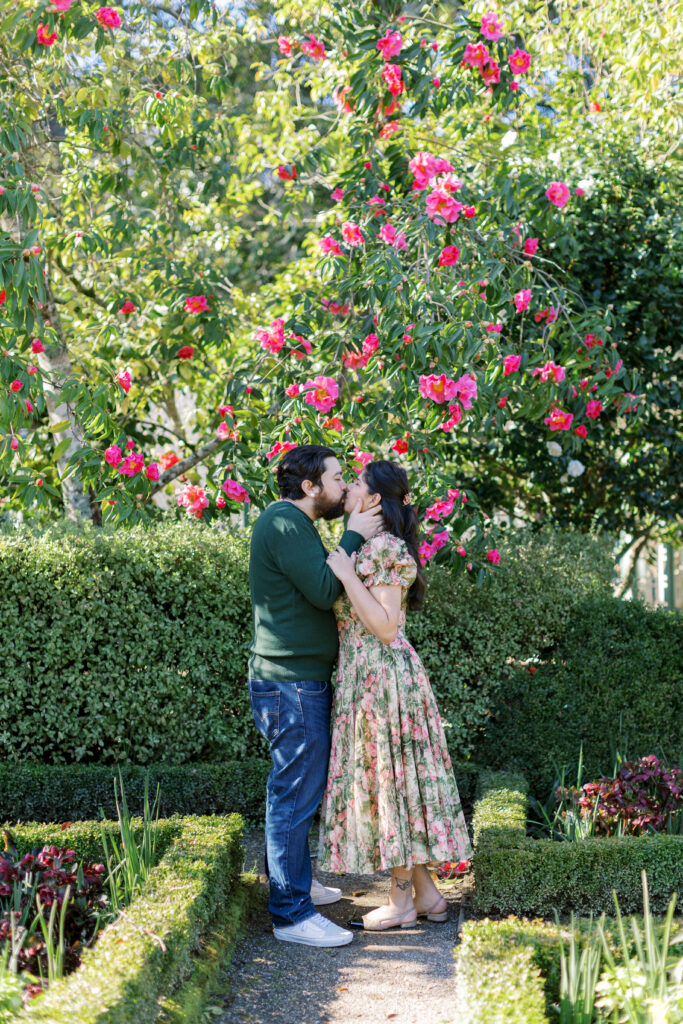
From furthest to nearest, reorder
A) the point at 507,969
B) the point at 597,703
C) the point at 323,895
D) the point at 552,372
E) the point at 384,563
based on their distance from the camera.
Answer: the point at 597,703
the point at 552,372
the point at 323,895
the point at 384,563
the point at 507,969

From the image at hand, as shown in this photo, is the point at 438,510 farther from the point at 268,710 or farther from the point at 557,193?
the point at 557,193

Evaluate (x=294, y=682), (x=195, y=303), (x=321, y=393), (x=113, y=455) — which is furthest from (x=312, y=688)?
(x=195, y=303)

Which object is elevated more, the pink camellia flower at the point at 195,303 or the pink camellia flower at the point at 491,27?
the pink camellia flower at the point at 491,27

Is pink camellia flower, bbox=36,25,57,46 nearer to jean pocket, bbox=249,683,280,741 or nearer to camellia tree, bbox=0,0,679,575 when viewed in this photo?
camellia tree, bbox=0,0,679,575

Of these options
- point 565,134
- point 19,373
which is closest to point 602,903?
point 19,373

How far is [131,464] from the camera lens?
4.45 metres

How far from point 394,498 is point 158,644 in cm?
185

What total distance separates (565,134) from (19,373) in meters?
4.84

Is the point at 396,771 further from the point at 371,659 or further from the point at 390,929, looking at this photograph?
the point at 390,929

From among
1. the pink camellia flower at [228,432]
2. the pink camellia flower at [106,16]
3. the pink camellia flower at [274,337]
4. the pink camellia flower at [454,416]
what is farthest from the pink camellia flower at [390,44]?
the pink camellia flower at [228,432]

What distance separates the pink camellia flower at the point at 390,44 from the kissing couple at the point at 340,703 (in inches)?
93.0

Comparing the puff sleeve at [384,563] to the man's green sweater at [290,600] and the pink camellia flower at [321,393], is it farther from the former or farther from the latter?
the pink camellia flower at [321,393]

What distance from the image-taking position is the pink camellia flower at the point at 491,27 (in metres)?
4.54

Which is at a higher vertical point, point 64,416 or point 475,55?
point 475,55
